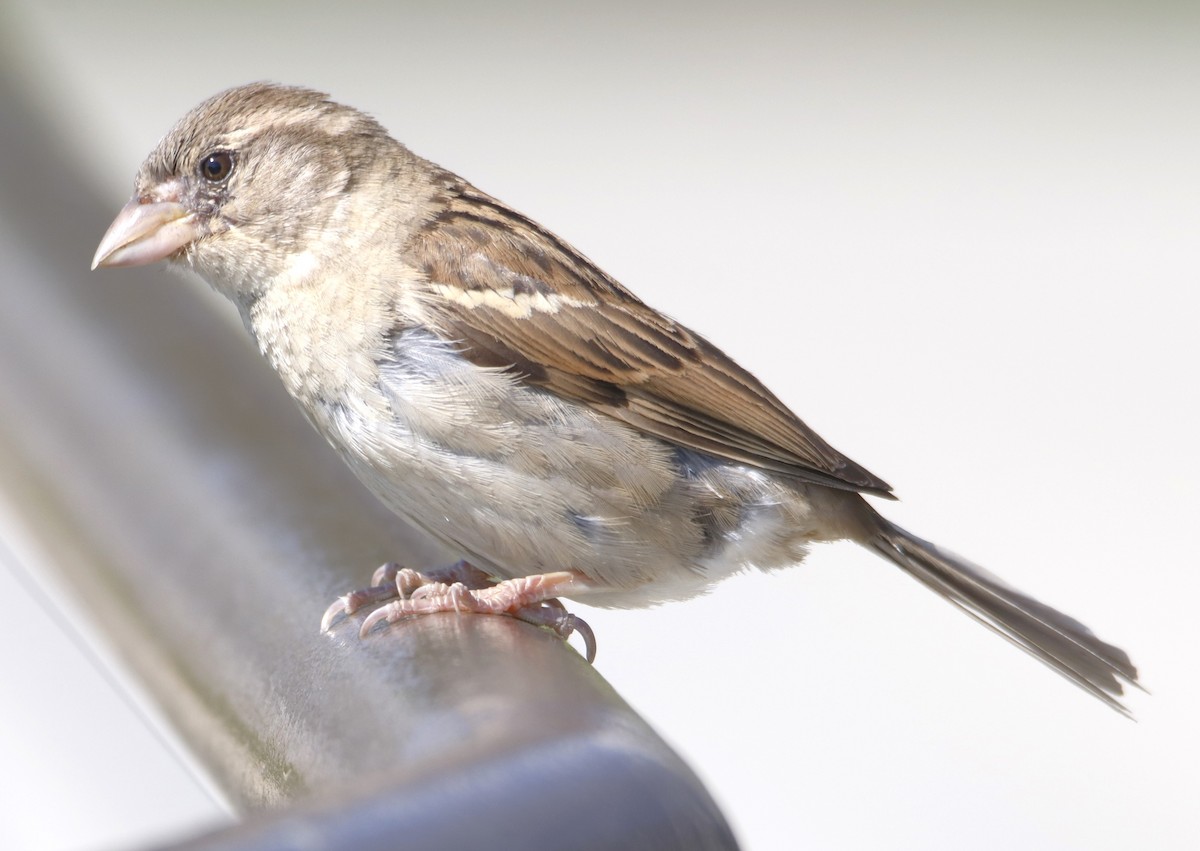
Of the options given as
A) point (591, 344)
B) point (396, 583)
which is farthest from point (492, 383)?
point (396, 583)

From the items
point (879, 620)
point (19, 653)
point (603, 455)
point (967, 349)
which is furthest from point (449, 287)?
point (967, 349)

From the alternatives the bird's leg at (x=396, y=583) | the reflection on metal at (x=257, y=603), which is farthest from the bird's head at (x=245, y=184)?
the bird's leg at (x=396, y=583)

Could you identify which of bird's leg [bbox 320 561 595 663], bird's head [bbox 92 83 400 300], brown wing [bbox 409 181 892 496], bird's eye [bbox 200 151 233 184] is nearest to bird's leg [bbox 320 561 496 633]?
bird's leg [bbox 320 561 595 663]

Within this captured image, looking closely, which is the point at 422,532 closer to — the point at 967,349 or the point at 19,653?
the point at 19,653

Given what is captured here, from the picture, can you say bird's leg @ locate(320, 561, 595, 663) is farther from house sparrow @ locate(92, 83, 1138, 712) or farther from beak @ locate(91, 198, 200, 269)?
beak @ locate(91, 198, 200, 269)

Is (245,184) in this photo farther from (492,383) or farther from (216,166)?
(492,383)

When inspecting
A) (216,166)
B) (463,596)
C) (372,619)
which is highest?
(216,166)
